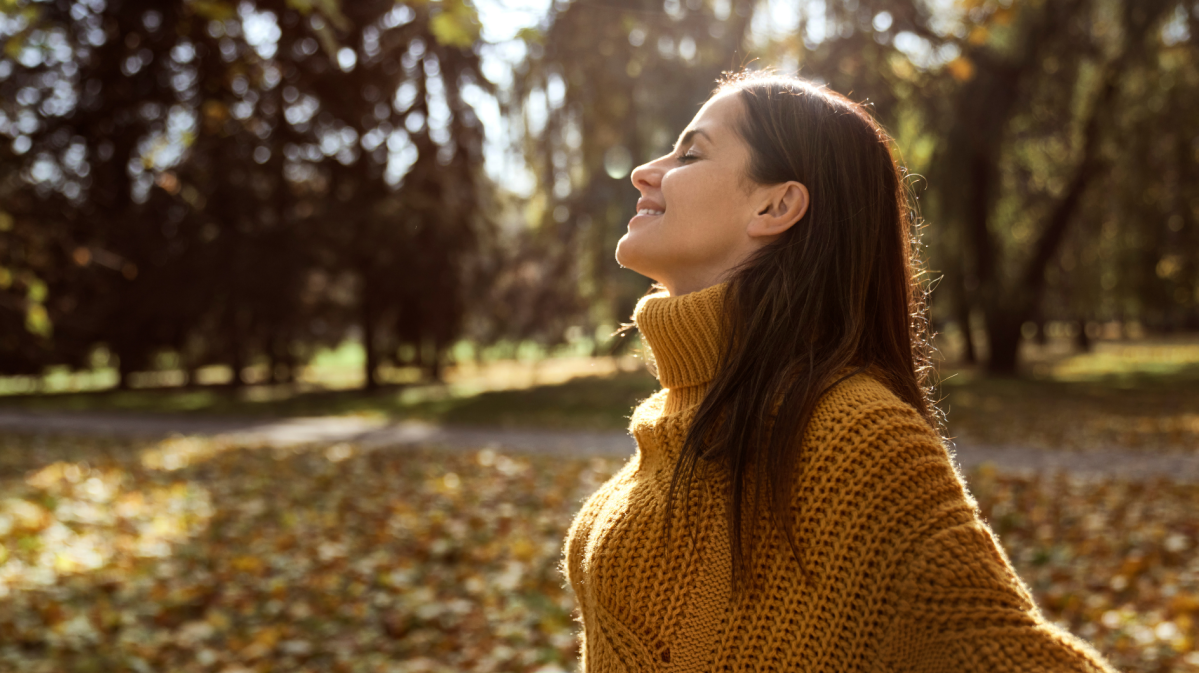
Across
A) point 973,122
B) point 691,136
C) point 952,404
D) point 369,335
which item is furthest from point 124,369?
point 691,136

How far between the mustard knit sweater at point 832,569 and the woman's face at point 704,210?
0.09 m

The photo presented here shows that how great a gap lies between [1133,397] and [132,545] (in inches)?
543

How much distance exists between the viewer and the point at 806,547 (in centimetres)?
112

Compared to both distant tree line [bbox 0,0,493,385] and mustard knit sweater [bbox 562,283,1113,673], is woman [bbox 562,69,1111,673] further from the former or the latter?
distant tree line [bbox 0,0,493,385]

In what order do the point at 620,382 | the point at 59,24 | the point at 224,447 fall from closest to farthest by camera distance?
the point at 59,24, the point at 224,447, the point at 620,382

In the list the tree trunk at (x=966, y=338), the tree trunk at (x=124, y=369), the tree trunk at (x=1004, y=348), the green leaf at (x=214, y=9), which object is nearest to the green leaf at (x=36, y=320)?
the green leaf at (x=214, y=9)

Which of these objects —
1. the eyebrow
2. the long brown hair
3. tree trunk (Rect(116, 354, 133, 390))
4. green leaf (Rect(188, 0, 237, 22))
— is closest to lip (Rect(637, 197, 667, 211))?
the eyebrow

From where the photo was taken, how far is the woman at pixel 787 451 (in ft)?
3.39

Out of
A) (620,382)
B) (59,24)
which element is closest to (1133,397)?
(620,382)

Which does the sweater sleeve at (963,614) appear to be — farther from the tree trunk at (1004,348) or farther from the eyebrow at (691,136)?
the tree trunk at (1004,348)

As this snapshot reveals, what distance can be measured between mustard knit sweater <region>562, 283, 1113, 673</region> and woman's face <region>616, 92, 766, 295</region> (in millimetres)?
92

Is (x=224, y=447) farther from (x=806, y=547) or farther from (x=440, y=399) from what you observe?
(x=806, y=547)

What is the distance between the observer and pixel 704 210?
1394 mm

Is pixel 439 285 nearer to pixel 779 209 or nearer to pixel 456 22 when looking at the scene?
pixel 456 22
